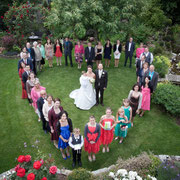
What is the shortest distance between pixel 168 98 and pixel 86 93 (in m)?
3.22

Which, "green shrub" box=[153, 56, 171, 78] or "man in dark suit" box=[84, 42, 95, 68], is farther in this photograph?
"man in dark suit" box=[84, 42, 95, 68]

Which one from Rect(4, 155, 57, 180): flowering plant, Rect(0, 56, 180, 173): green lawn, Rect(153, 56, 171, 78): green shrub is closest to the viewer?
Rect(4, 155, 57, 180): flowering plant

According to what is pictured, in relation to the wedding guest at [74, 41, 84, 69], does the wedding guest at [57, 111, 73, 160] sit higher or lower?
lower

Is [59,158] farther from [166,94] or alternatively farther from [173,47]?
[173,47]

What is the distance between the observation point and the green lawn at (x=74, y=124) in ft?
19.4

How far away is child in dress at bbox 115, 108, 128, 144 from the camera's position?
19.0ft

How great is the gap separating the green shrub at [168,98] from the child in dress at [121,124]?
7.64 ft

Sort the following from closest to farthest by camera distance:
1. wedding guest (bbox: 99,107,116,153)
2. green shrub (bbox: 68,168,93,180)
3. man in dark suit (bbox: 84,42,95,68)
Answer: green shrub (bbox: 68,168,93,180), wedding guest (bbox: 99,107,116,153), man in dark suit (bbox: 84,42,95,68)

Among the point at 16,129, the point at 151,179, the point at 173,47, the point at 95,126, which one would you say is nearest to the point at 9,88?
the point at 16,129

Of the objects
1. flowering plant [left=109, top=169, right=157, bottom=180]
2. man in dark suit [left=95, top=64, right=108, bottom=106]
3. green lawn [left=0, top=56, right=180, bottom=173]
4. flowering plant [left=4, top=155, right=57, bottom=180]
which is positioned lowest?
green lawn [left=0, top=56, right=180, bottom=173]

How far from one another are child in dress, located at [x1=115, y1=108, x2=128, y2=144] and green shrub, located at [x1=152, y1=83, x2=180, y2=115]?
91.7 inches

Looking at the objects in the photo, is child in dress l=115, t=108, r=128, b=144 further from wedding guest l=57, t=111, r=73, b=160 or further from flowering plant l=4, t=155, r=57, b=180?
flowering plant l=4, t=155, r=57, b=180

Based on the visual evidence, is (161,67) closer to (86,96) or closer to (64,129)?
(86,96)

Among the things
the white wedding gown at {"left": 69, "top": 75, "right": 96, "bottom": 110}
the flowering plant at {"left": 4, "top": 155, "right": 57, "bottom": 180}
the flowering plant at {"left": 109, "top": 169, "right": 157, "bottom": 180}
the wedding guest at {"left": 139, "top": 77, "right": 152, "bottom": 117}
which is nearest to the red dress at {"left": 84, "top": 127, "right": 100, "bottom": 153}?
the flowering plant at {"left": 109, "top": 169, "right": 157, "bottom": 180}
